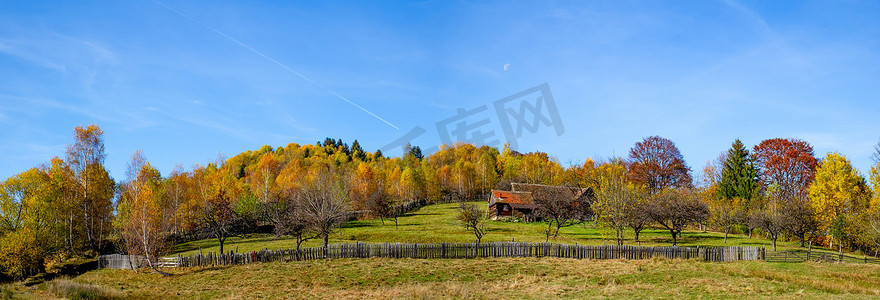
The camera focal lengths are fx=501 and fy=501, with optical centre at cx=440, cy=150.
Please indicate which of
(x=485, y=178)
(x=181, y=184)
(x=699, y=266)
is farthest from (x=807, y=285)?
(x=485, y=178)

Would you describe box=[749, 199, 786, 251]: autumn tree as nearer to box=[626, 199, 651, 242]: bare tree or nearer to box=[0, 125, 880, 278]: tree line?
box=[0, 125, 880, 278]: tree line

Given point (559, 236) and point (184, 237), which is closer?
point (559, 236)

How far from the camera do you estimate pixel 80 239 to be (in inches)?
1957

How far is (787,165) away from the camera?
225 ft

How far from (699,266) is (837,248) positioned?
2874 cm

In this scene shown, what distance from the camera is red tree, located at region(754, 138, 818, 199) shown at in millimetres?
66250

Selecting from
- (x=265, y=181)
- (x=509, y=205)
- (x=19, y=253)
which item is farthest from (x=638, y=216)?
(x=265, y=181)

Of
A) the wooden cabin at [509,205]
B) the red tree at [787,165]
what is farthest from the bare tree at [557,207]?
the red tree at [787,165]

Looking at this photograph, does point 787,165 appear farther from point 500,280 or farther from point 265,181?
point 265,181

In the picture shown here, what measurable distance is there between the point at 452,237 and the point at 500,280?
61.6 feet

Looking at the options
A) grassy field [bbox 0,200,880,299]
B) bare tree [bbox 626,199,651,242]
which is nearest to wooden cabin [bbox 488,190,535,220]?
bare tree [bbox 626,199,651,242]

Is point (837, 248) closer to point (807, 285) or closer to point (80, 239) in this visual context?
point (807, 285)

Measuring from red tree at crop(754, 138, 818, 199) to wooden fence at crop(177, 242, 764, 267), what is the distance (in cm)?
3665

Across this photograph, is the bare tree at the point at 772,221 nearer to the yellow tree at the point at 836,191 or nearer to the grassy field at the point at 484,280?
the yellow tree at the point at 836,191
